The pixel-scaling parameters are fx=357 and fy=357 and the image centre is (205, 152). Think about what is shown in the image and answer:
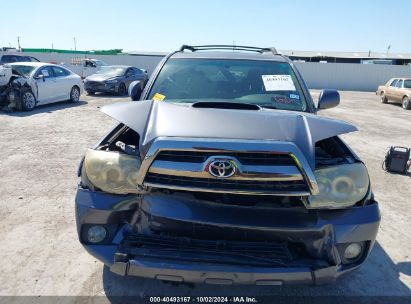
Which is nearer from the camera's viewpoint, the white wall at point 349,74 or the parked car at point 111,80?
the parked car at point 111,80

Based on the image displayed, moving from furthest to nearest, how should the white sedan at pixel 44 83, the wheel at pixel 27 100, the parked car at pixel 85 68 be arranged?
the parked car at pixel 85 68
the white sedan at pixel 44 83
the wheel at pixel 27 100

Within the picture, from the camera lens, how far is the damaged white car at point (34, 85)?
422 inches

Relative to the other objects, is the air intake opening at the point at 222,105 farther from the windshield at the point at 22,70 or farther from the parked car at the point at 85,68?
the parked car at the point at 85,68

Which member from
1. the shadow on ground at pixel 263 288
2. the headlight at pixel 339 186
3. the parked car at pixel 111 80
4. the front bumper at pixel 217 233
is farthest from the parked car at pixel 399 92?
the front bumper at pixel 217 233

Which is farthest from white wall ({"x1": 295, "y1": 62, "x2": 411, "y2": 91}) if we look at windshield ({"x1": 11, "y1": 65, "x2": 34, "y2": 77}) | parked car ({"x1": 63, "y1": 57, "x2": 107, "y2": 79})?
windshield ({"x1": 11, "y1": 65, "x2": 34, "y2": 77})

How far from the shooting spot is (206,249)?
2.20 meters

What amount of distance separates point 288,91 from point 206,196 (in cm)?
169

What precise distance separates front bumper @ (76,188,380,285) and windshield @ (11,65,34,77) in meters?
10.7

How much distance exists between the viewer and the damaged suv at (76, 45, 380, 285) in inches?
83.8

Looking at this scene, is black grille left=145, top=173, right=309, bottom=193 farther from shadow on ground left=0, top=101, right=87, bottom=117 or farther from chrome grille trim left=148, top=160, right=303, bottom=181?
shadow on ground left=0, top=101, right=87, bottom=117

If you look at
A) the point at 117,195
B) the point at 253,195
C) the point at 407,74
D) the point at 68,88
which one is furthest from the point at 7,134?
the point at 407,74

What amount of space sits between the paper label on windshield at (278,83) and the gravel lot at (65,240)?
1.82 meters

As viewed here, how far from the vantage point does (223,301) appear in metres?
2.63

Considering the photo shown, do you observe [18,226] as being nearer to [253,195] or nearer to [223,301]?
[223,301]
